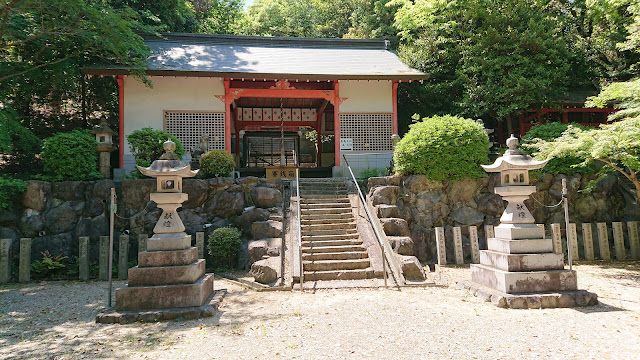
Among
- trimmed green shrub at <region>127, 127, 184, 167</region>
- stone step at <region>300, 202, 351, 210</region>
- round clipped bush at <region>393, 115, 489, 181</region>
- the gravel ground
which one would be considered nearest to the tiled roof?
trimmed green shrub at <region>127, 127, 184, 167</region>

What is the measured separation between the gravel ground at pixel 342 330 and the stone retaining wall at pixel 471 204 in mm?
3606

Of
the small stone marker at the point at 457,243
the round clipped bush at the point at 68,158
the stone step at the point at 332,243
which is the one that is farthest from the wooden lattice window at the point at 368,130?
the round clipped bush at the point at 68,158

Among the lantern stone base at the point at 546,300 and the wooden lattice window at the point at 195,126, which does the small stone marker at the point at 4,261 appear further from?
the lantern stone base at the point at 546,300

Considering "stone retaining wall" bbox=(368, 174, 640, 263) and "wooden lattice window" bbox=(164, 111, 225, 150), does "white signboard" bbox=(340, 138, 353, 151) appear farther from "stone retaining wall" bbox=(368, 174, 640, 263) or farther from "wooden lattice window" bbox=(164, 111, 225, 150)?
"wooden lattice window" bbox=(164, 111, 225, 150)

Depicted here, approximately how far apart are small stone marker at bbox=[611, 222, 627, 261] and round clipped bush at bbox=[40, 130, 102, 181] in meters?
14.1

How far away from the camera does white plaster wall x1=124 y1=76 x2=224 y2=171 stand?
12.5 m

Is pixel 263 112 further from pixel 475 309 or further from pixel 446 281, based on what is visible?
pixel 475 309

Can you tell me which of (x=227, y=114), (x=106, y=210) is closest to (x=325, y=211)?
(x=227, y=114)

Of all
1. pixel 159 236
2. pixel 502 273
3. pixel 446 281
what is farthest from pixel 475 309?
pixel 159 236

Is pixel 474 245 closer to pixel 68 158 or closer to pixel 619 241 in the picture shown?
pixel 619 241

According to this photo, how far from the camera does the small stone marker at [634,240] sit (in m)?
9.89

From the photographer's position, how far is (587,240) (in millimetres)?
9844

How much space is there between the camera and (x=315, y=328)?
191 inches

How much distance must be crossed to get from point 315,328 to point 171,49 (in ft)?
44.3
